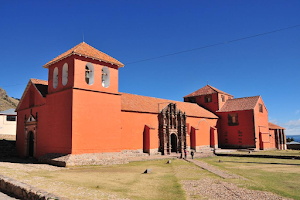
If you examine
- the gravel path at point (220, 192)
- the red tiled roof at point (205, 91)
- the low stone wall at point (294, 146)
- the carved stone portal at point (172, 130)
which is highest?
the red tiled roof at point (205, 91)

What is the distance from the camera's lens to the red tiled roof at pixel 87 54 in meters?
20.3

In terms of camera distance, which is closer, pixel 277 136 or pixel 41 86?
pixel 41 86

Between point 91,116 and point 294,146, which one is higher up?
point 91,116

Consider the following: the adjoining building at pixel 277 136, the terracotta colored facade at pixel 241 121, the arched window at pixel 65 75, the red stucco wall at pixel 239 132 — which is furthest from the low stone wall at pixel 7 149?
the adjoining building at pixel 277 136

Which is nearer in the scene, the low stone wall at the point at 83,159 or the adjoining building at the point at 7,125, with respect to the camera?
the low stone wall at the point at 83,159

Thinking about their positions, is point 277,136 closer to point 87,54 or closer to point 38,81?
point 87,54

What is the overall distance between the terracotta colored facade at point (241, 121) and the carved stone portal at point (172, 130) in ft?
37.4

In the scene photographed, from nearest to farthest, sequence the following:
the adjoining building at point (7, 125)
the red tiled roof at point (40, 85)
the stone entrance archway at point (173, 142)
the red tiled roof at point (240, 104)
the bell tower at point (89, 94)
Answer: the bell tower at point (89, 94) < the red tiled roof at point (40, 85) < the stone entrance archway at point (173, 142) < the adjoining building at point (7, 125) < the red tiled roof at point (240, 104)

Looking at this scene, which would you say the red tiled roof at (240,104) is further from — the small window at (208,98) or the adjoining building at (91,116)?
the adjoining building at (91,116)

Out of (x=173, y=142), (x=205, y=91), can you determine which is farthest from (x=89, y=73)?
(x=205, y=91)

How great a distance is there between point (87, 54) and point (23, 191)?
1428cm

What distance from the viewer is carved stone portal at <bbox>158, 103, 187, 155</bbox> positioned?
28.6 meters

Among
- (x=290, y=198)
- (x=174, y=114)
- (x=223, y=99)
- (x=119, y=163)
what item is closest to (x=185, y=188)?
(x=290, y=198)

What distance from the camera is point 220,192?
9.62 metres
